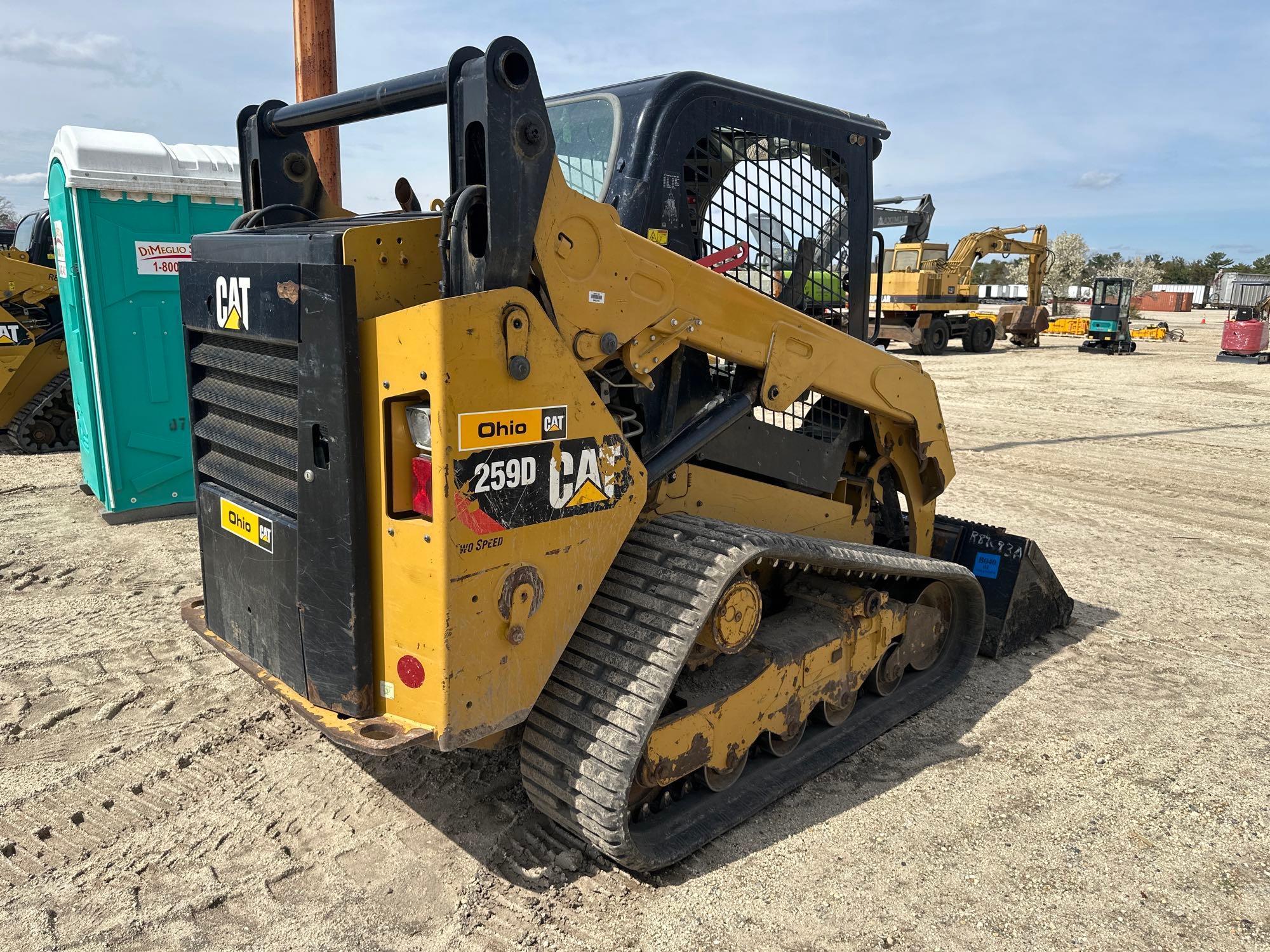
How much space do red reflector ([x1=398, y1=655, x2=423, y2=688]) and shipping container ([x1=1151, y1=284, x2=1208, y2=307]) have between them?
66833mm

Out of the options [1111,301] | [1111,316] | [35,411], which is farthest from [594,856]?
[1111,301]

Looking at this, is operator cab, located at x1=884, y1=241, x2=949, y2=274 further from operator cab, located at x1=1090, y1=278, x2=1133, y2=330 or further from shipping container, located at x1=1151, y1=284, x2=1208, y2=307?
shipping container, located at x1=1151, y1=284, x2=1208, y2=307

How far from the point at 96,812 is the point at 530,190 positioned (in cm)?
271

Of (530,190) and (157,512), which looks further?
(157,512)

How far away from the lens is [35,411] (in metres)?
9.72

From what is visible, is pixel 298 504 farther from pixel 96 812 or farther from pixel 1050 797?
pixel 1050 797

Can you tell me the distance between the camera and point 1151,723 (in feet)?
13.7

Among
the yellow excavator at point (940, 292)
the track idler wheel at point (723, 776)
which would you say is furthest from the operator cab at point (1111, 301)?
the track idler wheel at point (723, 776)

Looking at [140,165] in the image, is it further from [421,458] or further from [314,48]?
[421,458]

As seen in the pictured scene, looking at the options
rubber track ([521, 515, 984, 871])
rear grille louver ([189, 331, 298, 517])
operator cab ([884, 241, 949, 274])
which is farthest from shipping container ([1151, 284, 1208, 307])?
rear grille louver ([189, 331, 298, 517])

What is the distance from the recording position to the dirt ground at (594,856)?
2758 millimetres

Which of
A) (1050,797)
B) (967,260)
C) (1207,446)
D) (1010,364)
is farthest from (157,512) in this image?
(967,260)

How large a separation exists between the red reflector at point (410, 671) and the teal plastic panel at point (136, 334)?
17.5 ft

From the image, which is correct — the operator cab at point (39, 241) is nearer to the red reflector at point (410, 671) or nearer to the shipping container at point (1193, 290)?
the red reflector at point (410, 671)
